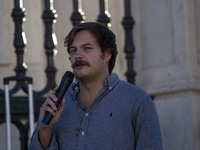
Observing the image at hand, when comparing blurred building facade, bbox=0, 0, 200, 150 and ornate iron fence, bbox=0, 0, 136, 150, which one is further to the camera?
blurred building facade, bbox=0, 0, 200, 150

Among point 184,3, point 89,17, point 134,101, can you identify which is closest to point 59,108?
point 134,101

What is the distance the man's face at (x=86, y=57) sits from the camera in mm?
2707

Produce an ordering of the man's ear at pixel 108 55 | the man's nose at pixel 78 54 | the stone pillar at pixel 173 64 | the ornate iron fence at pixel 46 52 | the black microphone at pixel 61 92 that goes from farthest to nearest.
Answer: the stone pillar at pixel 173 64 → the ornate iron fence at pixel 46 52 → the man's ear at pixel 108 55 → the man's nose at pixel 78 54 → the black microphone at pixel 61 92

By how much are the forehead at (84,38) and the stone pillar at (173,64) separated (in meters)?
2.74

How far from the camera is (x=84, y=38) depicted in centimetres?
277

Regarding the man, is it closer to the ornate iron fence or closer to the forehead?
the forehead

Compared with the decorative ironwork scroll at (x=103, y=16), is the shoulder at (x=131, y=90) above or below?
below

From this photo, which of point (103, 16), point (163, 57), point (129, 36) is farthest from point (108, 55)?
point (163, 57)

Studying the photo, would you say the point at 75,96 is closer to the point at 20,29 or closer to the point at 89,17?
the point at 20,29

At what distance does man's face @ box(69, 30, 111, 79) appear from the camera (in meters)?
2.71

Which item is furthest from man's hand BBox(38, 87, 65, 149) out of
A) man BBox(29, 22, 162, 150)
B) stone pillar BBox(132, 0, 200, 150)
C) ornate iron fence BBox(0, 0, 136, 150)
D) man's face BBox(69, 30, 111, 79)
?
stone pillar BBox(132, 0, 200, 150)

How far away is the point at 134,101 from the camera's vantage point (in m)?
2.70

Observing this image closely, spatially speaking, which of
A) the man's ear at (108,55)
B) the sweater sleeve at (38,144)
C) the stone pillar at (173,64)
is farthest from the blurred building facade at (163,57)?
the sweater sleeve at (38,144)

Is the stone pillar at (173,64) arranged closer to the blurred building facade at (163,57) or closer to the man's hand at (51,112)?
the blurred building facade at (163,57)
